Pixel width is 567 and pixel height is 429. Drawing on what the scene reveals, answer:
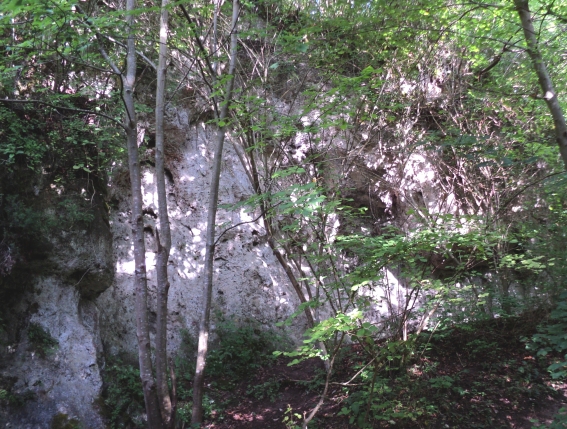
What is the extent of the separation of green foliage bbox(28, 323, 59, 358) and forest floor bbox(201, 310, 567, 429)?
2.40 meters

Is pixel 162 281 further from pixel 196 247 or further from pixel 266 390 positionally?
pixel 196 247

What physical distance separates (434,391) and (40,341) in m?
5.22

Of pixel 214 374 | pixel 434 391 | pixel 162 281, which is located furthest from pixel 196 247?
pixel 434 391

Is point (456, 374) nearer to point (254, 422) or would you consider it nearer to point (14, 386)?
point (254, 422)

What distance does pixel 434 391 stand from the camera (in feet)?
15.2

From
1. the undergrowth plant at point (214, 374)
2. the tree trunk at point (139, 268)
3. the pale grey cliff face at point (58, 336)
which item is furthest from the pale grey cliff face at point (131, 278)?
the tree trunk at point (139, 268)

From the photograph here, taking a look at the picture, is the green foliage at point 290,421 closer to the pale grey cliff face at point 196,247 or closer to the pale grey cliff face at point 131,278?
the pale grey cliff face at point 131,278

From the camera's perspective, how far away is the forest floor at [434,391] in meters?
4.20

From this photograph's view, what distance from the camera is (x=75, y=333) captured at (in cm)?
546

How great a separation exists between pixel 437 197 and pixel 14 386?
785 centimetres

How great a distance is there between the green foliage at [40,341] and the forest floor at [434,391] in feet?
7.86

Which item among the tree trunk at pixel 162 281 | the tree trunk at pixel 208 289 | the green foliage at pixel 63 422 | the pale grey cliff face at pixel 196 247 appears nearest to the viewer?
the tree trunk at pixel 162 281

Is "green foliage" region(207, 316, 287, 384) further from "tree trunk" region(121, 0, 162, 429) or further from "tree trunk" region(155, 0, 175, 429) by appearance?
"tree trunk" region(121, 0, 162, 429)

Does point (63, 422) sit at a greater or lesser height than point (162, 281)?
lesser
